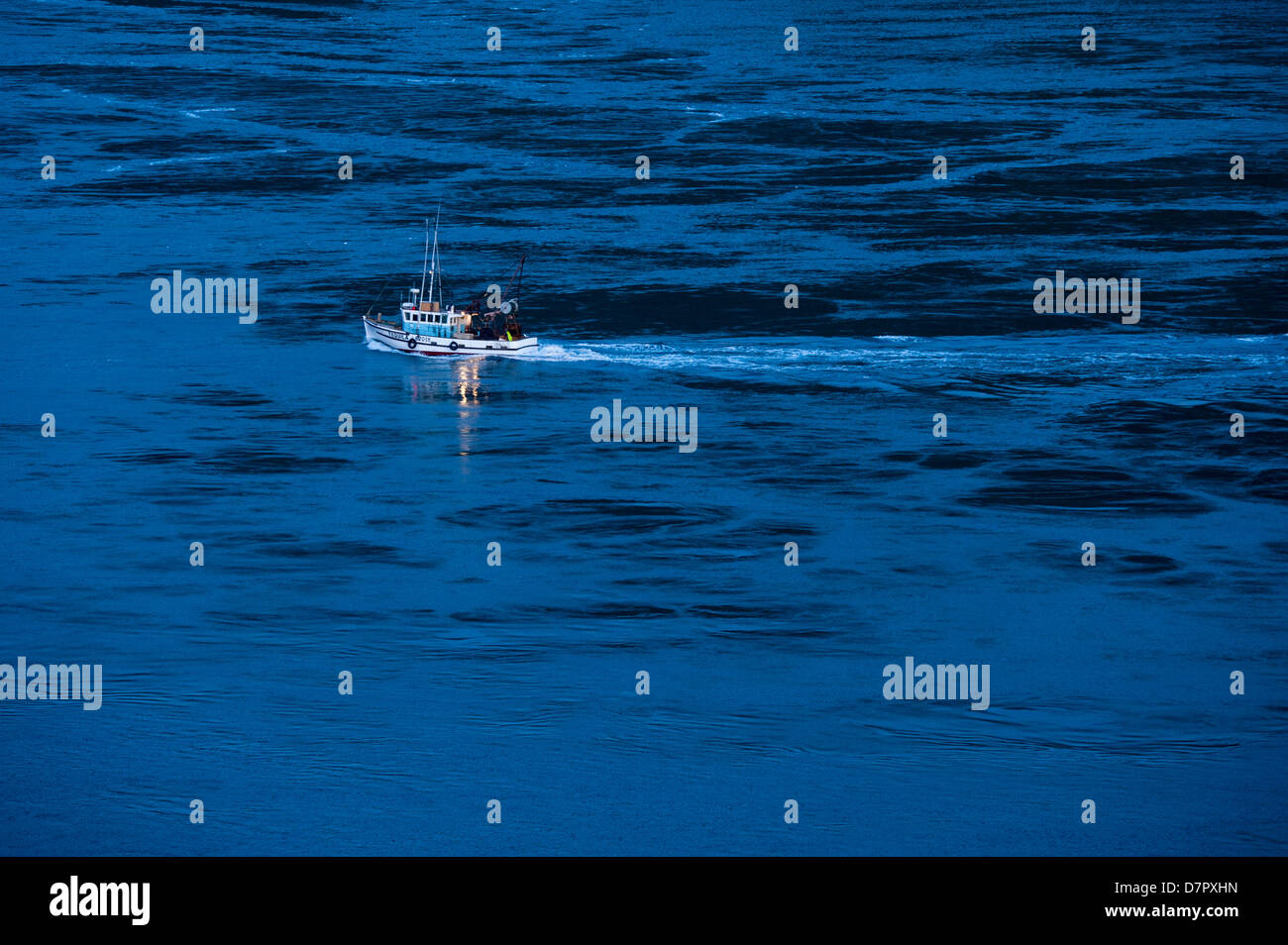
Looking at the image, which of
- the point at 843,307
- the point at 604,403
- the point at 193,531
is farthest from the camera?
the point at 843,307

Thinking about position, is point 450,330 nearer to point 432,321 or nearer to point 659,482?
point 432,321

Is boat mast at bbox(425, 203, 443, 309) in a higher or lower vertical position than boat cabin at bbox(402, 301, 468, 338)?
higher

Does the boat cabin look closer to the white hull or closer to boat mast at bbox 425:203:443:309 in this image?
the white hull

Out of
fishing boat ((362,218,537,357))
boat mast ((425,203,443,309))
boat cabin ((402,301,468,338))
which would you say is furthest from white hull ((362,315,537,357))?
boat mast ((425,203,443,309))

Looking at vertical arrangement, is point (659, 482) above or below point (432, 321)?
below

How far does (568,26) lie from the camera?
134 metres

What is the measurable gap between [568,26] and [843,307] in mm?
73735

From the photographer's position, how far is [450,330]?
6309cm

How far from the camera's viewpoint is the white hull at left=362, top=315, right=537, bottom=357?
61713 mm

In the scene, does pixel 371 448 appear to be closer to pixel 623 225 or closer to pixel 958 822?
pixel 958 822

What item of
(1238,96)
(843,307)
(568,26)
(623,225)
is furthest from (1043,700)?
(568,26)

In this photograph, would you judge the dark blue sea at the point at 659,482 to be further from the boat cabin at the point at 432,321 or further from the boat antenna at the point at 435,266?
the boat cabin at the point at 432,321

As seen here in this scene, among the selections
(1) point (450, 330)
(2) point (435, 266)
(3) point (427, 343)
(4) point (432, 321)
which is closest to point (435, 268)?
(2) point (435, 266)

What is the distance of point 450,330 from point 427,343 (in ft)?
3.39
